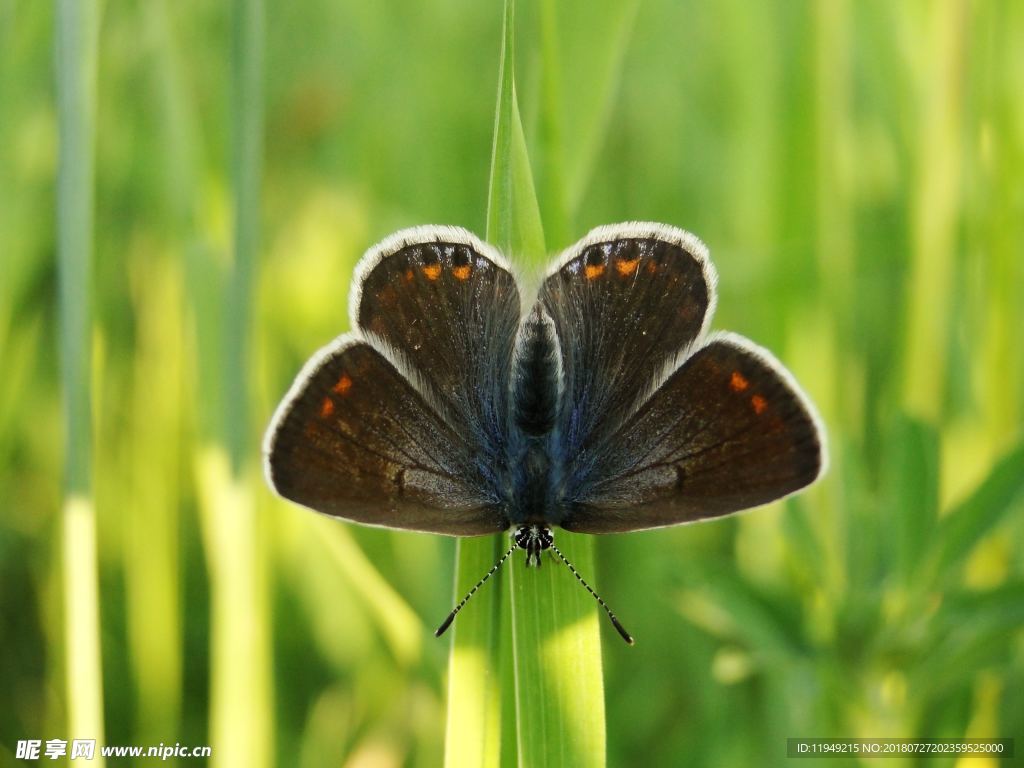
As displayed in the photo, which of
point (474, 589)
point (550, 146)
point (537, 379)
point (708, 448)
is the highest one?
point (550, 146)

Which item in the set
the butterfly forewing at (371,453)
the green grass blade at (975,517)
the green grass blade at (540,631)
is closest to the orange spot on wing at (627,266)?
the green grass blade at (540,631)

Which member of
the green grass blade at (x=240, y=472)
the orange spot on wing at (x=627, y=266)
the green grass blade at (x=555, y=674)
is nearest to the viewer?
the green grass blade at (x=555, y=674)

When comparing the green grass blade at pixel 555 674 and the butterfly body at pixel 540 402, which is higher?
the butterfly body at pixel 540 402

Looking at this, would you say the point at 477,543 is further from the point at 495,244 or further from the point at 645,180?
the point at 645,180

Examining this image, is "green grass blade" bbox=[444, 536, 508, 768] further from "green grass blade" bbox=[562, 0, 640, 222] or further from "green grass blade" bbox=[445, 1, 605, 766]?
"green grass blade" bbox=[562, 0, 640, 222]

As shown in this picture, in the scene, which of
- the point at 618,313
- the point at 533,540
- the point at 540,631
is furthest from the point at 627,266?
the point at 540,631

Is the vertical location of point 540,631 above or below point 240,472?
below

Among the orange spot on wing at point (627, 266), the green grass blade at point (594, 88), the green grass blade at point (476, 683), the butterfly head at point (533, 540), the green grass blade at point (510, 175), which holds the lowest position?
the green grass blade at point (476, 683)

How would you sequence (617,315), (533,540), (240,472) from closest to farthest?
(533,540)
(240,472)
(617,315)

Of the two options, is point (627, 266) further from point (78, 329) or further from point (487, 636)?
point (78, 329)

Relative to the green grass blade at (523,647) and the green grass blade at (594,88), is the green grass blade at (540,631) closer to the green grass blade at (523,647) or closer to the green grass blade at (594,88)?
the green grass blade at (523,647)
